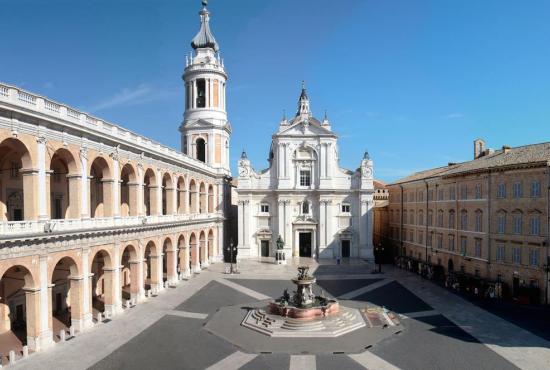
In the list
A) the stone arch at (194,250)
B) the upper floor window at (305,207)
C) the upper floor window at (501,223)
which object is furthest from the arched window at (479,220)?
the stone arch at (194,250)

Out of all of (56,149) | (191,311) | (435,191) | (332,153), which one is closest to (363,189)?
(332,153)

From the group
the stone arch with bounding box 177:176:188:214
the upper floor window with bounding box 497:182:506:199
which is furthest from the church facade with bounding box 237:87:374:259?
the upper floor window with bounding box 497:182:506:199

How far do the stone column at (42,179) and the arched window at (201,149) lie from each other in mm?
35367

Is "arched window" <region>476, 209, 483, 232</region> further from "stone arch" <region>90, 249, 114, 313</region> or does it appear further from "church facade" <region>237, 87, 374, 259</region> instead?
"stone arch" <region>90, 249, 114, 313</region>

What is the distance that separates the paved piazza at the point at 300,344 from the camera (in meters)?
20.8

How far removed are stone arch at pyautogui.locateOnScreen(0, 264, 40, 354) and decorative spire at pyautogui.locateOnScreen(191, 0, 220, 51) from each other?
40580mm

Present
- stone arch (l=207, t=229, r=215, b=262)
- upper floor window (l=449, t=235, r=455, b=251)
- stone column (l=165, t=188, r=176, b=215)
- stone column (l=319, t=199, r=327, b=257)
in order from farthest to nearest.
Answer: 1. stone column (l=319, t=199, r=327, b=257)
2. stone arch (l=207, t=229, r=215, b=262)
3. upper floor window (l=449, t=235, r=455, b=251)
4. stone column (l=165, t=188, r=176, b=215)

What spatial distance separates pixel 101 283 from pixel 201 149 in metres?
27.3

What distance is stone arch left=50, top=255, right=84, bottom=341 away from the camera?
25209 millimetres

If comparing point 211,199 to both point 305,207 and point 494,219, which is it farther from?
point 494,219

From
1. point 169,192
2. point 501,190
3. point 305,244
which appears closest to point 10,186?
point 169,192

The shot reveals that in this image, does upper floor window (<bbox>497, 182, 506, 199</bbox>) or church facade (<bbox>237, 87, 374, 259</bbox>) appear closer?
upper floor window (<bbox>497, 182, 506, 199</bbox>)

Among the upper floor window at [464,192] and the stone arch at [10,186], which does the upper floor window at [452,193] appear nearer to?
the upper floor window at [464,192]

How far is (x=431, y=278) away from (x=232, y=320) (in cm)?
2338
